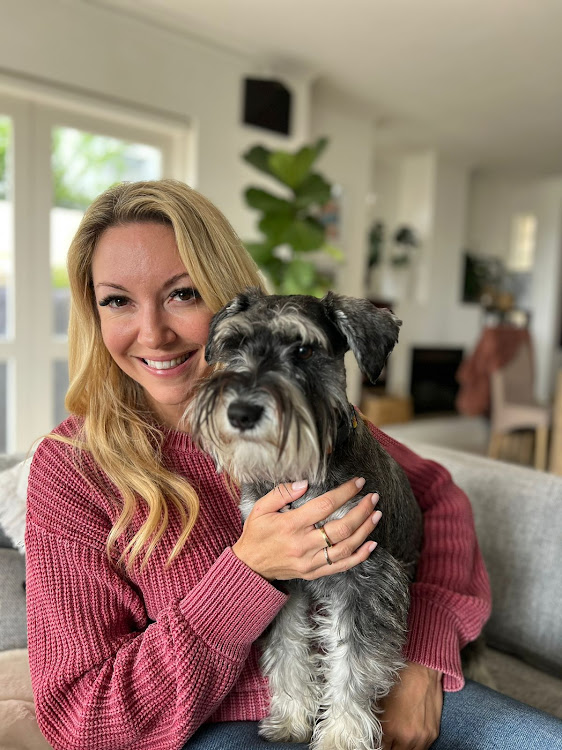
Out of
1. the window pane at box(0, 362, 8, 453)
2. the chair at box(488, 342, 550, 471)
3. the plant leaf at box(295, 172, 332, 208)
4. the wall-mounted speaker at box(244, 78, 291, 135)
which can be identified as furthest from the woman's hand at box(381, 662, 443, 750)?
the wall-mounted speaker at box(244, 78, 291, 135)

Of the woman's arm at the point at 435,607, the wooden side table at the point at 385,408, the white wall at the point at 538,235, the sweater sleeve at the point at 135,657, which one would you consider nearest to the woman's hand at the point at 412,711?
the woman's arm at the point at 435,607

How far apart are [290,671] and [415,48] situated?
16.6ft

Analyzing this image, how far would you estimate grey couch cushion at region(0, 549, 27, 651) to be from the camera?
5.04 ft

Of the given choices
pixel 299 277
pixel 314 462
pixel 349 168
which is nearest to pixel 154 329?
pixel 314 462

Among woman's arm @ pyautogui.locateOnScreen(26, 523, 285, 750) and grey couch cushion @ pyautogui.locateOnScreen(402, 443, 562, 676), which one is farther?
grey couch cushion @ pyautogui.locateOnScreen(402, 443, 562, 676)

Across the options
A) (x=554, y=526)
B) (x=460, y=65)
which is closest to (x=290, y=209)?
(x=460, y=65)

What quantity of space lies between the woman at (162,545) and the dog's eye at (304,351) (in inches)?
9.3

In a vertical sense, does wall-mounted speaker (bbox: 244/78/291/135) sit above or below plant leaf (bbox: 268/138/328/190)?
above

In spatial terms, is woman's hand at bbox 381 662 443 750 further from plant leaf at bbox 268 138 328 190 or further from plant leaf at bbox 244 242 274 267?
plant leaf at bbox 268 138 328 190

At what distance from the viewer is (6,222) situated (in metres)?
4.37

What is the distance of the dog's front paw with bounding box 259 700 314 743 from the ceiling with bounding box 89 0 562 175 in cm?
447

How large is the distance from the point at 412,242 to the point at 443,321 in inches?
51.9

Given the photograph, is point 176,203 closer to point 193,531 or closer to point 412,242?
point 193,531

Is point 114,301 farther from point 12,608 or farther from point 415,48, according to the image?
point 415,48
